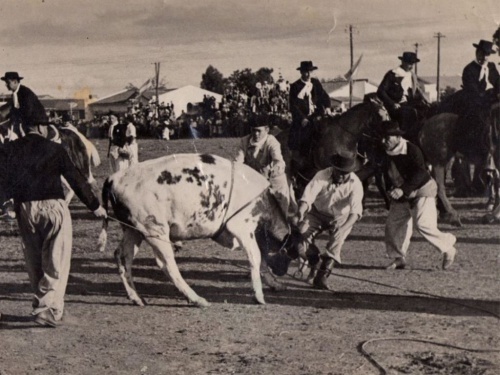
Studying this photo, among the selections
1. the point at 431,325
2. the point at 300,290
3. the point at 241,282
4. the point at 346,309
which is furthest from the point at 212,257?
the point at 431,325

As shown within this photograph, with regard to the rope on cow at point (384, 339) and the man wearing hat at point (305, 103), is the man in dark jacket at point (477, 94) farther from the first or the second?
the rope on cow at point (384, 339)

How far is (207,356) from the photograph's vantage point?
5199 mm

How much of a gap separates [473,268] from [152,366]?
13.4 ft

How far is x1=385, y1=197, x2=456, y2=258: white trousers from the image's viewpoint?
762cm

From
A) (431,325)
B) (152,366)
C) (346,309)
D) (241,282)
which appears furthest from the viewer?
(241,282)

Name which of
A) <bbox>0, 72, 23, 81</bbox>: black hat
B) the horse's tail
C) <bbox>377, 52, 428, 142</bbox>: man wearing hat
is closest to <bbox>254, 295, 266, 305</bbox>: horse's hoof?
<bbox>0, 72, 23, 81</bbox>: black hat

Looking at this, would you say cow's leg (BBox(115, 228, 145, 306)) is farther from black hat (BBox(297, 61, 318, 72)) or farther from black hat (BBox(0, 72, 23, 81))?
black hat (BBox(297, 61, 318, 72))

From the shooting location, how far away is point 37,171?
19.3 feet

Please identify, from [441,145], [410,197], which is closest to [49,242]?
[410,197]

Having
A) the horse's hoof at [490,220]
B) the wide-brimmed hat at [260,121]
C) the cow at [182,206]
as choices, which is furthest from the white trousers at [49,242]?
the horse's hoof at [490,220]

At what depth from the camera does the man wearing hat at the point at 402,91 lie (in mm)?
10156

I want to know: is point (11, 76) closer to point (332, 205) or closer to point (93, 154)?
point (332, 205)

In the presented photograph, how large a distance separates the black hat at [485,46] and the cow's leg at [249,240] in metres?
5.20

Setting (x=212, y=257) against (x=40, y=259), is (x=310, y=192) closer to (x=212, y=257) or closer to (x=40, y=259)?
(x=212, y=257)
